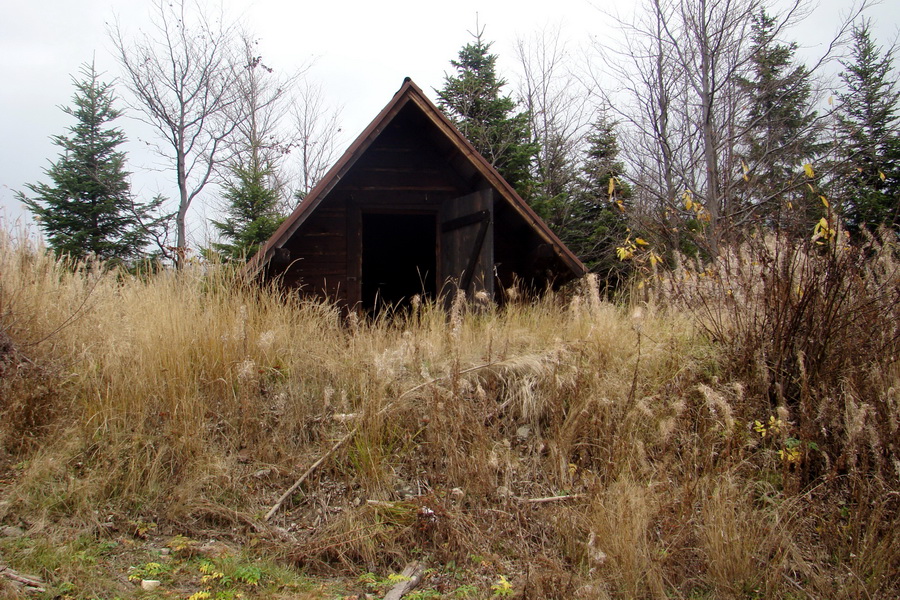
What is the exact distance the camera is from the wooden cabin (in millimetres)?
7738

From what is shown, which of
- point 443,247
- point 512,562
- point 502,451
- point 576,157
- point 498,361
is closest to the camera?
point 512,562

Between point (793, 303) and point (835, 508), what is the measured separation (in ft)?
5.55

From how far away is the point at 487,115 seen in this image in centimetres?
1747

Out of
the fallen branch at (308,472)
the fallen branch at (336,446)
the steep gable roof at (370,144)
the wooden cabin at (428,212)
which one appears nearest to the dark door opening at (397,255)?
the wooden cabin at (428,212)

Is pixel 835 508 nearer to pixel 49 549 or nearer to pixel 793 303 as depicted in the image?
pixel 793 303

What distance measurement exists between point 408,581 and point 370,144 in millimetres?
5508

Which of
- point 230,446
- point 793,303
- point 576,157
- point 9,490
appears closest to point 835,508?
point 793,303

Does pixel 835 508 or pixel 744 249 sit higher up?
pixel 744 249

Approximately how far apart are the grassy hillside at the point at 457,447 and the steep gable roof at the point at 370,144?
51.1 inches

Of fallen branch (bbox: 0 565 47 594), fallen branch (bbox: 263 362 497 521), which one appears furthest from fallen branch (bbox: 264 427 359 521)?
fallen branch (bbox: 0 565 47 594)

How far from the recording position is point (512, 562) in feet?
11.8

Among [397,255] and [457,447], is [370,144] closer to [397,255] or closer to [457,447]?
[457,447]

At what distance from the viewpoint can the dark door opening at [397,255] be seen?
11.2 meters

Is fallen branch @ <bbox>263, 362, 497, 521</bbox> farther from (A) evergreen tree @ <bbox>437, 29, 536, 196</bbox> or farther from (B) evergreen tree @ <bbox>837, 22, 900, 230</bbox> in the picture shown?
(A) evergreen tree @ <bbox>437, 29, 536, 196</bbox>
